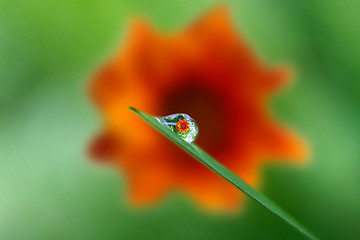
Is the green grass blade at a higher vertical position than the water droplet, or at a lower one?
lower

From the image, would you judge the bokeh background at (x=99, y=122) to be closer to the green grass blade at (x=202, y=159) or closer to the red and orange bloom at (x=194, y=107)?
the red and orange bloom at (x=194, y=107)

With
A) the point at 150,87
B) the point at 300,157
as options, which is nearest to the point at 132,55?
the point at 150,87

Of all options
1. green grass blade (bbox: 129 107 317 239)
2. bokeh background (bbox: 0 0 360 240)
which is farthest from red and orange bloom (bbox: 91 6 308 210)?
green grass blade (bbox: 129 107 317 239)

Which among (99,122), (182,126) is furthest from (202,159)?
(99,122)

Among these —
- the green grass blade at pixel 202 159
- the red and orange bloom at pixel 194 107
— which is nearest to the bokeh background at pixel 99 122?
the red and orange bloom at pixel 194 107

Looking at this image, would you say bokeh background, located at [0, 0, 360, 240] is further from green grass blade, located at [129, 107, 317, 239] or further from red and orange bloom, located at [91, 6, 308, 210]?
green grass blade, located at [129, 107, 317, 239]
